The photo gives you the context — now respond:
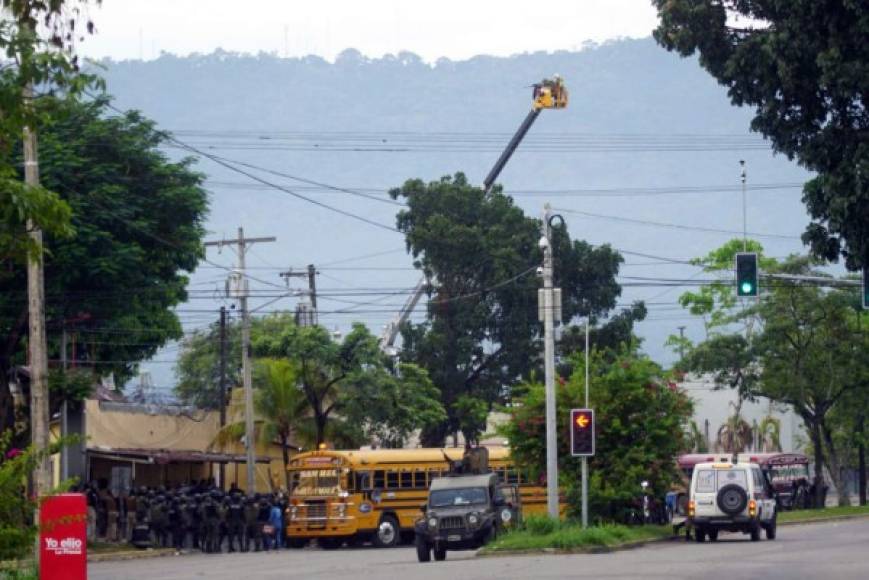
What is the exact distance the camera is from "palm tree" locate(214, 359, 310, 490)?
58.6 metres

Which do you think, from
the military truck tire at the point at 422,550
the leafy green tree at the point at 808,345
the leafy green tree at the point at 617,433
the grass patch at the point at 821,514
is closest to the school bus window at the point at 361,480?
the leafy green tree at the point at 617,433

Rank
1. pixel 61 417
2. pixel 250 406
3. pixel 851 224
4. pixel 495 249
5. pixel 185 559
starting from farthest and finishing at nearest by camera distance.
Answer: pixel 495 249 → pixel 250 406 → pixel 61 417 → pixel 185 559 → pixel 851 224

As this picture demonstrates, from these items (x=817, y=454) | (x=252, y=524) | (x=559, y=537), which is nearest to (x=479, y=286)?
(x=817, y=454)

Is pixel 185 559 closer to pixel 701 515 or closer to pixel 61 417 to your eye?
pixel 61 417

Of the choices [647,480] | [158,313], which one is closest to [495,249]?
[158,313]

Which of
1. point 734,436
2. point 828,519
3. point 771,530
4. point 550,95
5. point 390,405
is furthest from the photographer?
point 734,436

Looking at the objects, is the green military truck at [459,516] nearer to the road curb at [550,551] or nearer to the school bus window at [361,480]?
the road curb at [550,551]

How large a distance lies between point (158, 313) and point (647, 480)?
16.0 meters

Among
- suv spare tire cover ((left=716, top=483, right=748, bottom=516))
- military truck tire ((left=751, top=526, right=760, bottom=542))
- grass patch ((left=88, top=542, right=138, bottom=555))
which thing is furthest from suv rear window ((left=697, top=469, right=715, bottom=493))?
grass patch ((left=88, top=542, right=138, bottom=555))

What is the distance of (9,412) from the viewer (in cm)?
4191

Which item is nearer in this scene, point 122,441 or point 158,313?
point 158,313

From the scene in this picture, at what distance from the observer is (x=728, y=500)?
38.0m

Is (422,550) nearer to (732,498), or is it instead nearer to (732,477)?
(732,498)

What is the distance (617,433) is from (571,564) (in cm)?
1173
